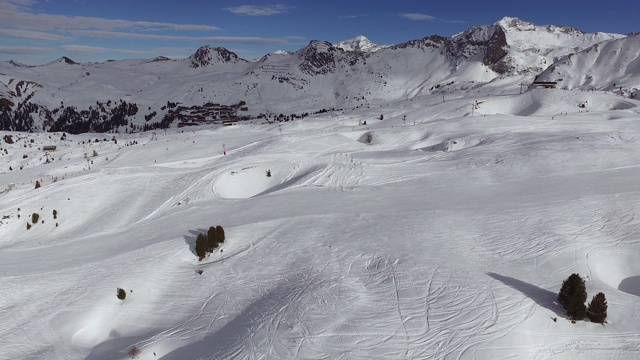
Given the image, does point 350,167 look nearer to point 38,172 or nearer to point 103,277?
point 103,277

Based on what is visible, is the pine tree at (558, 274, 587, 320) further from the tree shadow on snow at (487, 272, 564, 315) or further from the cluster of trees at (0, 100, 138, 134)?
the cluster of trees at (0, 100, 138, 134)

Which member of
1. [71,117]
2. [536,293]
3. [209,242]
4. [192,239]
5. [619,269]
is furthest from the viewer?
[71,117]

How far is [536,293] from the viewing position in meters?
16.7

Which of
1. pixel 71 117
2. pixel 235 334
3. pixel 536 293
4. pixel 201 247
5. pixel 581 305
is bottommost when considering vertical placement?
pixel 235 334

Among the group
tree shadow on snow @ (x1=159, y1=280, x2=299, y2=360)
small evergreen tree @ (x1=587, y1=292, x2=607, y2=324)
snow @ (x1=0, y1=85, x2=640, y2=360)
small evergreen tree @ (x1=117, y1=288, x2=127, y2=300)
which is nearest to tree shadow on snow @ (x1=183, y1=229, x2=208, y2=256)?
snow @ (x1=0, y1=85, x2=640, y2=360)

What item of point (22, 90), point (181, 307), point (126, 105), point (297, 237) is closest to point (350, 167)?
point (297, 237)

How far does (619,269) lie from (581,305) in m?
6.30

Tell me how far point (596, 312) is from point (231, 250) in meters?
18.7

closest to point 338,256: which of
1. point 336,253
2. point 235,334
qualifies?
point 336,253

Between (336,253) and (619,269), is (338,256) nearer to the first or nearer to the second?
(336,253)

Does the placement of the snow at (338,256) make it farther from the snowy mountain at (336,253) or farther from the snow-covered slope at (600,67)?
the snow-covered slope at (600,67)

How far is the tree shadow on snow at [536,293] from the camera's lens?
15.8m

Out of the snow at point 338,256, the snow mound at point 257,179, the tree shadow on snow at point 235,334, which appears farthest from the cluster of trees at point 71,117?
the tree shadow on snow at point 235,334

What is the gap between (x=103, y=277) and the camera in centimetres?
2169
